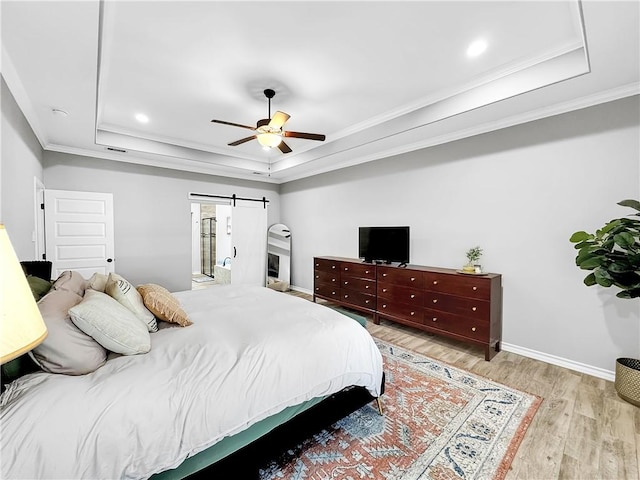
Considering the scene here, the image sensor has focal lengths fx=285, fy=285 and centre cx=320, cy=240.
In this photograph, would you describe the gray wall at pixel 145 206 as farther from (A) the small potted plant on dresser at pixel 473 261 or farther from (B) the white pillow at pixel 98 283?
(A) the small potted plant on dresser at pixel 473 261

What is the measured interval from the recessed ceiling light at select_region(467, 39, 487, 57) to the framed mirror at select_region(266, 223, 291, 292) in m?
4.92

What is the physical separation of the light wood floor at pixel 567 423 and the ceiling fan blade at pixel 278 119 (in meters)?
2.97

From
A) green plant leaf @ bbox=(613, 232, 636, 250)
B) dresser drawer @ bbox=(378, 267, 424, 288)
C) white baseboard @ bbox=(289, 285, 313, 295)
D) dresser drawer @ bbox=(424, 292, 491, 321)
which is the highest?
green plant leaf @ bbox=(613, 232, 636, 250)

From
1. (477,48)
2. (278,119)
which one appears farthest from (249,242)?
(477,48)

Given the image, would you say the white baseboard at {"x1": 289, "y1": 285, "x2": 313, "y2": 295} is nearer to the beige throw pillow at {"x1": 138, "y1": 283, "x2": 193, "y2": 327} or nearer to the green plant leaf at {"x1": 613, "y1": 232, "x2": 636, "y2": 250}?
the beige throw pillow at {"x1": 138, "y1": 283, "x2": 193, "y2": 327}

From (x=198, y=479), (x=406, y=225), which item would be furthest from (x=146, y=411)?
(x=406, y=225)

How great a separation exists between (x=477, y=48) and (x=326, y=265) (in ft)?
11.9

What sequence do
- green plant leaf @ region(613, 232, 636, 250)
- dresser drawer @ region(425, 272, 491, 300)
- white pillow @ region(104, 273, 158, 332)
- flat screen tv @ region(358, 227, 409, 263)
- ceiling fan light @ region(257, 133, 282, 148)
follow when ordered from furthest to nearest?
1. flat screen tv @ region(358, 227, 409, 263)
2. dresser drawer @ region(425, 272, 491, 300)
3. ceiling fan light @ region(257, 133, 282, 148)
4. green plant leaf @ region(613, 232, 636, 250)
5. white pillow @ region(104, 273, 158, 332)

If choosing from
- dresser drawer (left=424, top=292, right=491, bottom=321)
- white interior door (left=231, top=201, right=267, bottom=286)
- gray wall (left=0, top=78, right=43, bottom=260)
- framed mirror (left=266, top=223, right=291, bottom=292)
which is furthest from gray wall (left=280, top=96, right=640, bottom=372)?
gray wall (left=0, top=78, right=43, bottom=260)

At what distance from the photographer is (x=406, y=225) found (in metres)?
4.39

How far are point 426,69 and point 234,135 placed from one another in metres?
2.87

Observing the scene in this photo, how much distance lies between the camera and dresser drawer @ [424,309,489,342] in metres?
3.14

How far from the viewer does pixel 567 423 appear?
2.09 m

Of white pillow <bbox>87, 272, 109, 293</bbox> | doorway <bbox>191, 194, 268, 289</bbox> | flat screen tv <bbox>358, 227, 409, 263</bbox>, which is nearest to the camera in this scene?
white pillow <bbox>87, 272, 109, 293</bbox>
